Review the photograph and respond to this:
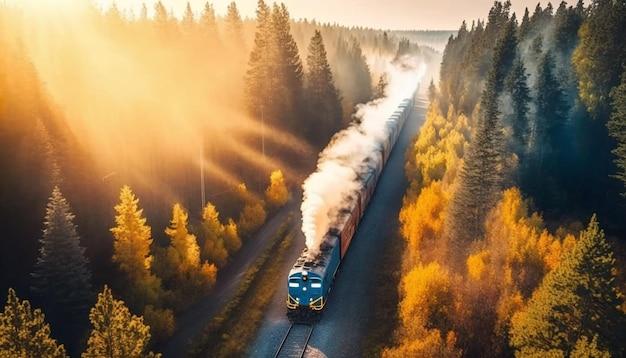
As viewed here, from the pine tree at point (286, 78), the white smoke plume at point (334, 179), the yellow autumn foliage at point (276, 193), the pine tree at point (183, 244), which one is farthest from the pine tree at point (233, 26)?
the pine tree at point (183, 244)

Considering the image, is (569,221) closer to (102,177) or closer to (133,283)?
(133,283)

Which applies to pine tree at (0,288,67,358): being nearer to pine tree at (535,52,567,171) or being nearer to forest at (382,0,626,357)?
forest at (382,0,626,357)

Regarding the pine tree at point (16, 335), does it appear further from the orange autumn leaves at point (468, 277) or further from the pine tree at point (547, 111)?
the pine tree at point (547, 111)

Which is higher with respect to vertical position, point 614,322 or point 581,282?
point 581,282

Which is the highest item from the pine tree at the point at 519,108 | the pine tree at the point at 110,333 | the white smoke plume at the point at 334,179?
the pine tree at the point at 519,108

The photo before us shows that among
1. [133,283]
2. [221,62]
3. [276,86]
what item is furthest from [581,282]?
[221,62]
